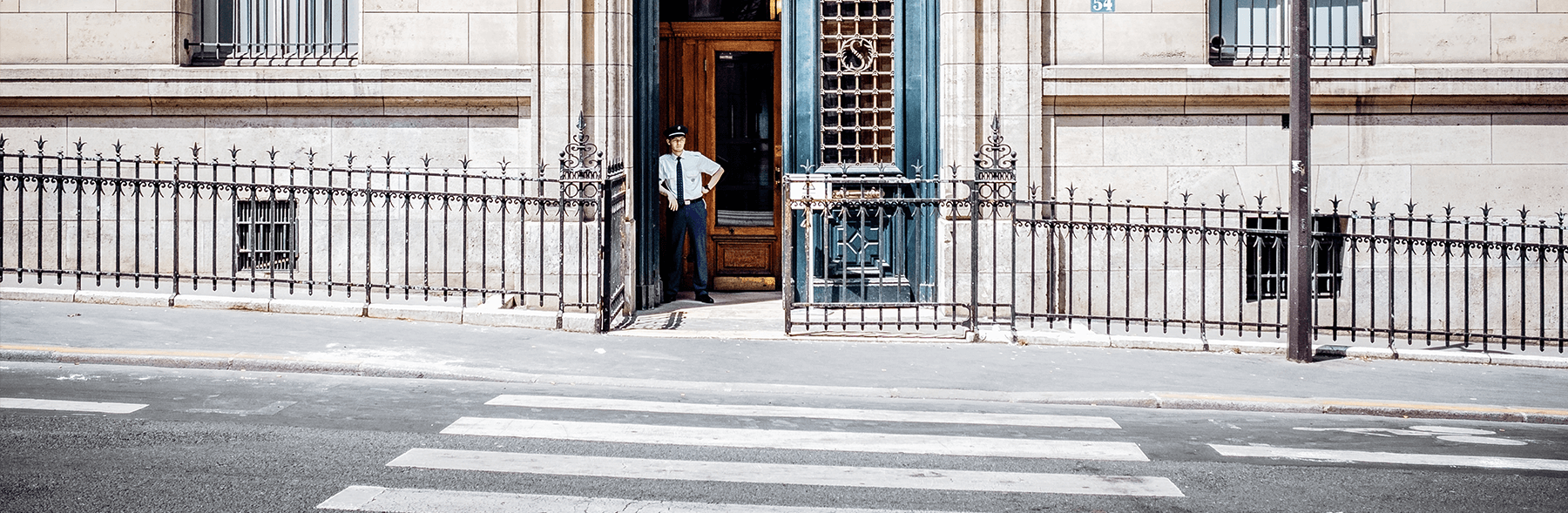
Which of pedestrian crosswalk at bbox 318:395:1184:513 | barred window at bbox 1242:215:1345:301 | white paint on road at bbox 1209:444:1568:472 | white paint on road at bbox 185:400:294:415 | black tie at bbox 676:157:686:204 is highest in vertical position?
black tie at bbox 676:157:686:204

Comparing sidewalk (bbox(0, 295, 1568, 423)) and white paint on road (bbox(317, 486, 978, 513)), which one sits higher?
sidewalk (bbox(0, 295, 1568, 423))

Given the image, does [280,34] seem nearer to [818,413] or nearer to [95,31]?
[95,31]

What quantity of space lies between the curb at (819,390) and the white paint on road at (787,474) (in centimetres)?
228

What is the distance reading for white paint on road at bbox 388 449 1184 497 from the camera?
6082 mm

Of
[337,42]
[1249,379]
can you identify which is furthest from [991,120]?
[337,42]

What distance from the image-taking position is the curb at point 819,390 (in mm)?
8430

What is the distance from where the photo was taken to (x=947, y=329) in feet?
38.0

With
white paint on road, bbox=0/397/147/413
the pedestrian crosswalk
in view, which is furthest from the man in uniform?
white paint on road, bbox=0/397/147/413

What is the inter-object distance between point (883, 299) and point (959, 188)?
4.01 ft

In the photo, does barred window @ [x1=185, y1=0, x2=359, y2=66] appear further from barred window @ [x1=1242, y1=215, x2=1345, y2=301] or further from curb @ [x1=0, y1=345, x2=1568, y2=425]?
barred window @ [x1=1242, y1=215, x2=1345, y2=301]

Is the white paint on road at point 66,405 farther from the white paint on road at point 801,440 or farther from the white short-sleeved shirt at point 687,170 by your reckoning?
the white short-sleeved shirt at point 687,170

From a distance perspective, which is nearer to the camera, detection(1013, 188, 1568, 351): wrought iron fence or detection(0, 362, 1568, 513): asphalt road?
detection(0, 362, 1568, 513): asphalt road

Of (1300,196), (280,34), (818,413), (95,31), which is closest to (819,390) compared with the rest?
(818,413)

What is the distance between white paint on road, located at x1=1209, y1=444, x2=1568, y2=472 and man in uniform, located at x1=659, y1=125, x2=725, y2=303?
281 inches
